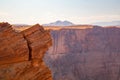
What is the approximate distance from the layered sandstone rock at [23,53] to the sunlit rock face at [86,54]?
91.5 m

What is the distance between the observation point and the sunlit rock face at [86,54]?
11981 cm

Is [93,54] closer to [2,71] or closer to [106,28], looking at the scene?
[106,28]

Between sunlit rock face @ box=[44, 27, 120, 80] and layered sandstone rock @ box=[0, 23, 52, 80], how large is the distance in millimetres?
91532

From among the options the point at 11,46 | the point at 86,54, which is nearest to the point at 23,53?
the point at 11,46

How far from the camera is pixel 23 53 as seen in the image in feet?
68.8

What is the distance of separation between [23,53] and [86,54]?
111 metres

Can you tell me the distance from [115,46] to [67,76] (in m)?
35.4

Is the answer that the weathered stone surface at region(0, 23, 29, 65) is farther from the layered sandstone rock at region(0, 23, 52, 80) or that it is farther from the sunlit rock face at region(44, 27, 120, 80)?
the sunlit rock face at region(44, 27, 120, 80)

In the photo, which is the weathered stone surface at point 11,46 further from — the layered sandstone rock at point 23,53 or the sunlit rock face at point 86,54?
the sunlit rock face at point 86,54

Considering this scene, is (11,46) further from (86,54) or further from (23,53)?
(86,54)

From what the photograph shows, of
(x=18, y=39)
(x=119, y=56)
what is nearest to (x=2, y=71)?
(x=18, y=39)

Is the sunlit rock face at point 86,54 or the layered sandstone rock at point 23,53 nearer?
the layered sandstone rock at point 23,53

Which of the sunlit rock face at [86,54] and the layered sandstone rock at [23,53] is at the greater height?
the layered sandstone rock at [23,53]

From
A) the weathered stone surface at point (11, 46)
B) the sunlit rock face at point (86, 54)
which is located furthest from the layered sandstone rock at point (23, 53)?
the sunlit rock face at point (86, 54)
